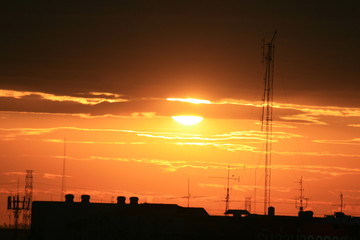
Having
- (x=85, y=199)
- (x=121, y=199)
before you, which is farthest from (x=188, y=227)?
(x=85, y=199)

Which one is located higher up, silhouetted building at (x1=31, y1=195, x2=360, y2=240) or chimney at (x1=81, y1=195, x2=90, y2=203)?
chimney at (x1=81, y1=195, x2=90, y2=203)

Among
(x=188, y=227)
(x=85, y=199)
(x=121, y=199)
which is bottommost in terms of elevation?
(x=188, y=227)

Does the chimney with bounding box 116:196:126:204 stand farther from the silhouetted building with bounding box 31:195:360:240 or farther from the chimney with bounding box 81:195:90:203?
the silhouetted building with bounding box 31:195:360:240

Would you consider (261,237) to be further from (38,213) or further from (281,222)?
(38,213)

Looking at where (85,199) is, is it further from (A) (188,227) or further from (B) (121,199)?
(A) (188,227)

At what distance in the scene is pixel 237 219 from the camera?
123750 millimetres

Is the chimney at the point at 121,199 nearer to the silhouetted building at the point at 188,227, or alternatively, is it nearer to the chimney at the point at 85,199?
the chimney at the point at 85,199

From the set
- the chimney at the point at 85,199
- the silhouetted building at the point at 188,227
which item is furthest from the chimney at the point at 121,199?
the silhouetted building at the point at 188,227

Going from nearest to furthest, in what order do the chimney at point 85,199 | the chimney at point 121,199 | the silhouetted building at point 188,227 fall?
the silhouetted building at point 188,227 < the chimney at point 85,199 < the chimney at point 121,199

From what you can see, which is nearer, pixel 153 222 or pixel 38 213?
pixel 153 222

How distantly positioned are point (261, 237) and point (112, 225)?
19120mm

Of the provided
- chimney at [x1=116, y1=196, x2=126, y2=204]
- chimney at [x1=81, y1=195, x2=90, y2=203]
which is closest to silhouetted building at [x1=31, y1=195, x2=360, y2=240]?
chimney at [x1=81, y1=195, x2=90, y2=203]

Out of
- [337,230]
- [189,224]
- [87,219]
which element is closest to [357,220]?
[337,230]

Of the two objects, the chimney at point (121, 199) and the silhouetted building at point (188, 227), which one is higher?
the chimney at point (121, 199)
